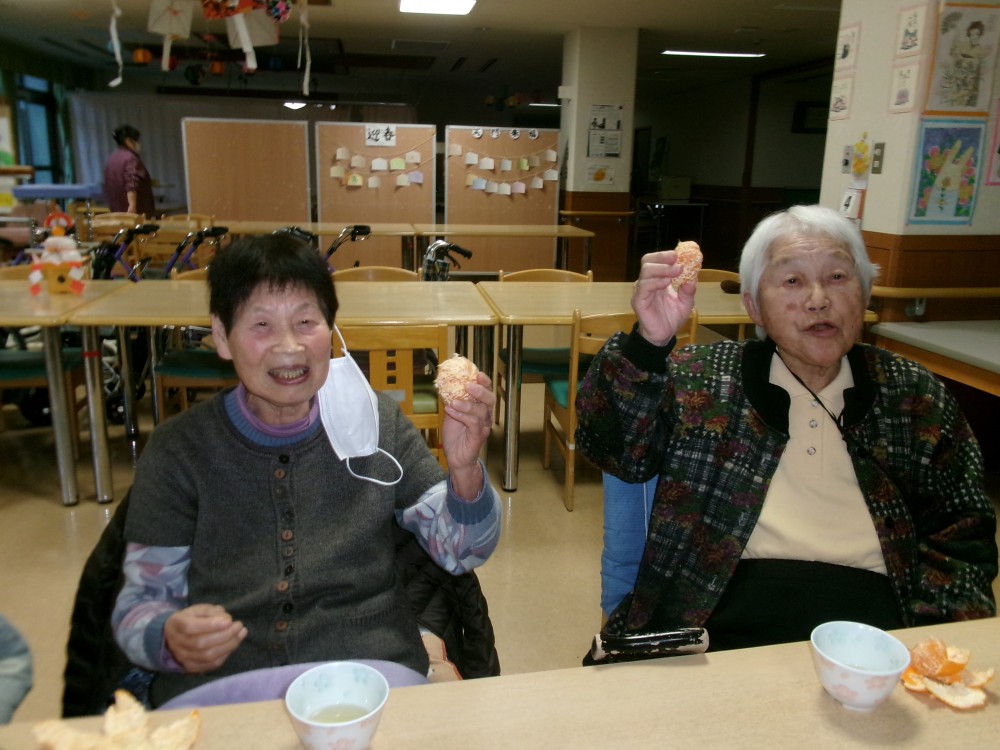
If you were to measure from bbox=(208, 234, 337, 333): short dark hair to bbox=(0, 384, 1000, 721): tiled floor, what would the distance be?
52.5 inches

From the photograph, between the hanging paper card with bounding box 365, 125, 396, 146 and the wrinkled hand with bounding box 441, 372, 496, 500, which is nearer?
the wrinkled hand with bounding box 441, 372, 496, 500

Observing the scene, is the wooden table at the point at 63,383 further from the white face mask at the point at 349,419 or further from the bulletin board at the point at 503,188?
the bulletin board at the point at 503,188

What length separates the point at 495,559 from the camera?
9.12ft

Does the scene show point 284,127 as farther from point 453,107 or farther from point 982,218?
point 453,107

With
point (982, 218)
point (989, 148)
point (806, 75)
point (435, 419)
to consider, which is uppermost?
point (806, 75)

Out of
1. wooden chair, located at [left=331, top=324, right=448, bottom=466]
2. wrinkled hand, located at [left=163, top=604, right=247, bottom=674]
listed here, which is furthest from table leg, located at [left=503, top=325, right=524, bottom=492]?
wrinkled hand, located at [left=163, top=604, right=247, bottom=674]

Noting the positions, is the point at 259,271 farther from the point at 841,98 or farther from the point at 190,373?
the point at 841,98

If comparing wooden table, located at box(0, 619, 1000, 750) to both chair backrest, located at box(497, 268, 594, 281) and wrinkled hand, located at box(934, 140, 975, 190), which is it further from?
chair backrest, located at box(497, 268, 594, 281)

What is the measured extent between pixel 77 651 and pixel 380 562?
0.46 m

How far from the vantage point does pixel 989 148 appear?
9.95 ft

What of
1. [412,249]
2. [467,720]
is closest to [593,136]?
[412,249]

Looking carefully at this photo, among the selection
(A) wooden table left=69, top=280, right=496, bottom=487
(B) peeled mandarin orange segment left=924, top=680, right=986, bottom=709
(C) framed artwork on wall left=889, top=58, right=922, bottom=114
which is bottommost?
(B) peeled mandarin orange segment left=924, top=680, right=986, bottom=709

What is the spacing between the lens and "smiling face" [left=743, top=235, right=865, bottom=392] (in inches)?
55.7

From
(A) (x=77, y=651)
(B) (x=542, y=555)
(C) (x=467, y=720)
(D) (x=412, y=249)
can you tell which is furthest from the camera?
(D) (x=412, y=249)
